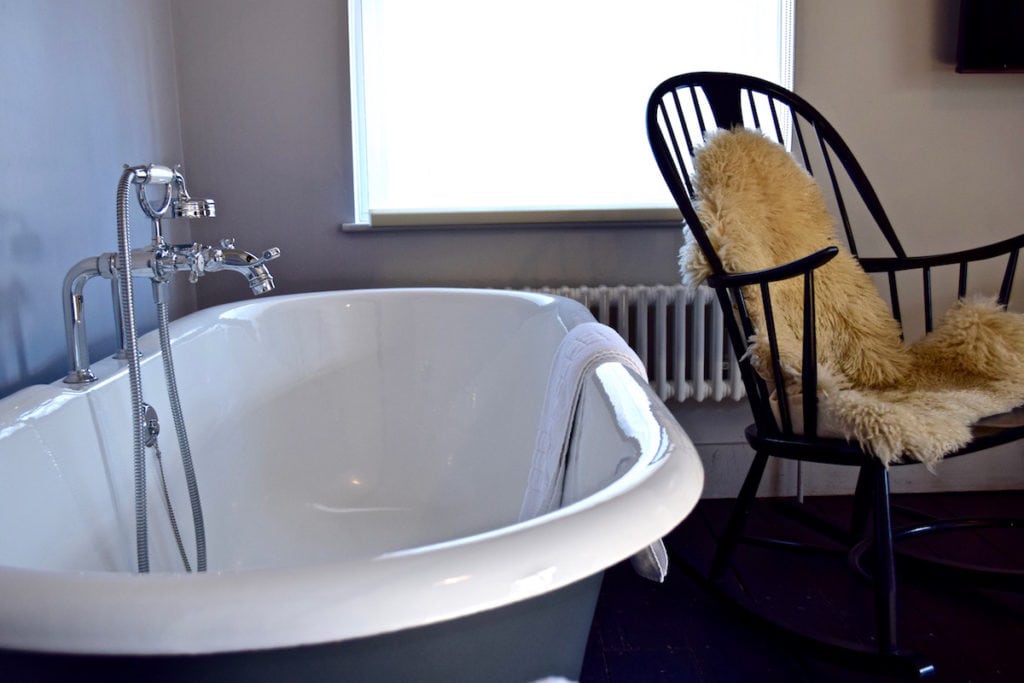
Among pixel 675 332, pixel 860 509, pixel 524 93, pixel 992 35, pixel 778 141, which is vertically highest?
pixel 992 35

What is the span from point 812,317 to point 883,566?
0.44 meters

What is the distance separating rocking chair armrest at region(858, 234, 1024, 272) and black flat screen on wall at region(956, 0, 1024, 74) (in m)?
0.63

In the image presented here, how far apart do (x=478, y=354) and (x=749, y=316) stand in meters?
0.63

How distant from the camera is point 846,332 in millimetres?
1943

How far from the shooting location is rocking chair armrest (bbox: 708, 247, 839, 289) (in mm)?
1483

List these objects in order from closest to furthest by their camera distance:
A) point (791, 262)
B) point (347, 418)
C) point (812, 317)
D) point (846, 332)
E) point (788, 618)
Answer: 1. point (812, 317)
2. point (791, 262)
3. point (788, 618)
4. point (846, 332)
5. point (347, 418)

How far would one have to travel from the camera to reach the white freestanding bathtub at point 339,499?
0.61m

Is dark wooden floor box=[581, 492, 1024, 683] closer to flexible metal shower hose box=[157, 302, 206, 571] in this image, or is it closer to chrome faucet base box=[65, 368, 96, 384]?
flexible metal shower hose box=[157, 302, 206, 571]

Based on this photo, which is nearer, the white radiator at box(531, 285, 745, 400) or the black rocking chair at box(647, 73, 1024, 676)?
the black rocking chair at box(647, 73, 1024, 676)

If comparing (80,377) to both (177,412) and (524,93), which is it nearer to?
(177,412)

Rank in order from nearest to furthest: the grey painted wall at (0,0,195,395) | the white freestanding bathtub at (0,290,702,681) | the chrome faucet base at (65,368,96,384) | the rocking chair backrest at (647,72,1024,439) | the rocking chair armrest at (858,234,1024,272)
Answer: the white freestanding bathtub at (0,290,702,681), the chrome faucet base at (65,368,96,384), the grey painted wall at (0,0,195,395), the rocking chair backrest at (647,72,1024,439), the rocking chair armrest at (858,234,1024,272)

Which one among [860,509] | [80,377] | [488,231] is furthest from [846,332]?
[80,377]

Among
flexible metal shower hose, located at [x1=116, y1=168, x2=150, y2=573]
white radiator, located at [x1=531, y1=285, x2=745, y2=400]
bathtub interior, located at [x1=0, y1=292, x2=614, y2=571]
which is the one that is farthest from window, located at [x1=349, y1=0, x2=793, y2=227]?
flexible metal shower hose, located at [x1=116, y1=168, x2=150, y2=573]

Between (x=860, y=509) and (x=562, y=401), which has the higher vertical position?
(x=562, y=401)
